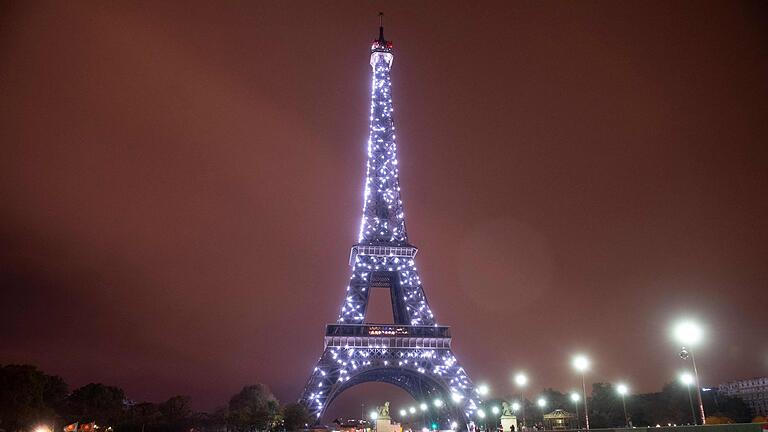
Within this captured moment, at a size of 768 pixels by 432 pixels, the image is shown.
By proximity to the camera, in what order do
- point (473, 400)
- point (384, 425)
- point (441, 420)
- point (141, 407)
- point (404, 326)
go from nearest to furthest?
point (384, 425) → point (473, 400) → point (404, 326) → point (441, 420) → point (141, 407)

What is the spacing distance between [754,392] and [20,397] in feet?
553

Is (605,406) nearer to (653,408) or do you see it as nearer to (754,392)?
(653,408)

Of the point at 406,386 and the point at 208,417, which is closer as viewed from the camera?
the point at 406,386

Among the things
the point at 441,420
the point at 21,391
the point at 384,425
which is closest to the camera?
the point at 384,425

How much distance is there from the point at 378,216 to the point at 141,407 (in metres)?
68.5

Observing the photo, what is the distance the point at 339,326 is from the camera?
7219 cm

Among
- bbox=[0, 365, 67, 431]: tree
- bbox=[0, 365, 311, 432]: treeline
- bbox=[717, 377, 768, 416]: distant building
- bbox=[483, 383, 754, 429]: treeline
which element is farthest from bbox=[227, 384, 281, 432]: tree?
bbox=[717, 377, 768, 416]: distant building

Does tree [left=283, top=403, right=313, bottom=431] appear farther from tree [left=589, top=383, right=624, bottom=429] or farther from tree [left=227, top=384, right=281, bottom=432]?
tree [left=589, top=383, right=624, bottom=429]

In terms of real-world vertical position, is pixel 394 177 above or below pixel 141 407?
above

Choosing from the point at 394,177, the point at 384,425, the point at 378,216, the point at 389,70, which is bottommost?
the point at 384,425

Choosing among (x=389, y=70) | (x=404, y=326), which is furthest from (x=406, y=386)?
(x=389, y=70)

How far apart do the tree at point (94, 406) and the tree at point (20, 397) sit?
18.2 m

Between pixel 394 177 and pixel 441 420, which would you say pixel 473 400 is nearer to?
pixel 441 420

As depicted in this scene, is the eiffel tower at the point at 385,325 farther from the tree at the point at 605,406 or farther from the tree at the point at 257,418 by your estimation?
the tree at the point at 605,406
